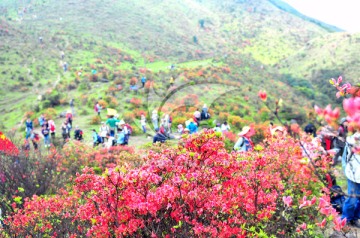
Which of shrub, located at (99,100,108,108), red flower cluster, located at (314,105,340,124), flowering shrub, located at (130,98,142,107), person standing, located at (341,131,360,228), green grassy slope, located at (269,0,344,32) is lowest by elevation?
shrub, located at (99,100,108,108)

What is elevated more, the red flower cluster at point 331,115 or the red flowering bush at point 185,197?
the red flower cluster at point 331,115

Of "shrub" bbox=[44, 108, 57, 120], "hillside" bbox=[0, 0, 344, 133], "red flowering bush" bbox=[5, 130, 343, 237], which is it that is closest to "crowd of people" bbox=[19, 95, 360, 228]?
"red flowering bush" bbox=[5, 130, 343, 237]

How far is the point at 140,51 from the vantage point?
52.5 meters

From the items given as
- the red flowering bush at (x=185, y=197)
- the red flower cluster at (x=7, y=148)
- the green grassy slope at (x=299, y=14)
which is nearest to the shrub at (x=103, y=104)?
the red flower cluster at (x=7, y=148)

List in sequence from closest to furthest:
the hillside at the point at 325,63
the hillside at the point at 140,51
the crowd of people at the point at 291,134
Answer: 1. the crowd of people at the point at 291,134
2. the hillside at the point at 140,51
3. the hillside at the point at 325,63

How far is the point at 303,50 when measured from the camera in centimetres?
5950

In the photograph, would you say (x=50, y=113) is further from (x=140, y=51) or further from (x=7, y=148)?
(x=140, y=51)

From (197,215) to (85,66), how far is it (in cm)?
3798

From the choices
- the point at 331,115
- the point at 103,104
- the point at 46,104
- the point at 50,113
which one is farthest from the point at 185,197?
the point at 46,104

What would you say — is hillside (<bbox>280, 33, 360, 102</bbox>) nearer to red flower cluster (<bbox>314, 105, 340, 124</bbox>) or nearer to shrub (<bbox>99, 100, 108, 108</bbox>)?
shrub (<bbox>99, 100, 108, 108</bbox>)

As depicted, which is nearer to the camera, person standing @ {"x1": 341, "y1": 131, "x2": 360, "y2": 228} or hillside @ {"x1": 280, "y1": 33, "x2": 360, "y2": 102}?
person standing @ {"x1": 341, "y1": 131, "x2": 360, "y2": 228}

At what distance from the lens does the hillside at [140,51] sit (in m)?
26.7

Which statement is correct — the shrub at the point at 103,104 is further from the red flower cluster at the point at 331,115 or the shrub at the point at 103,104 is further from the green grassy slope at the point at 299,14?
the green grassy slope at the point at 299,14

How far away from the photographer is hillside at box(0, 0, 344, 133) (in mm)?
26703
